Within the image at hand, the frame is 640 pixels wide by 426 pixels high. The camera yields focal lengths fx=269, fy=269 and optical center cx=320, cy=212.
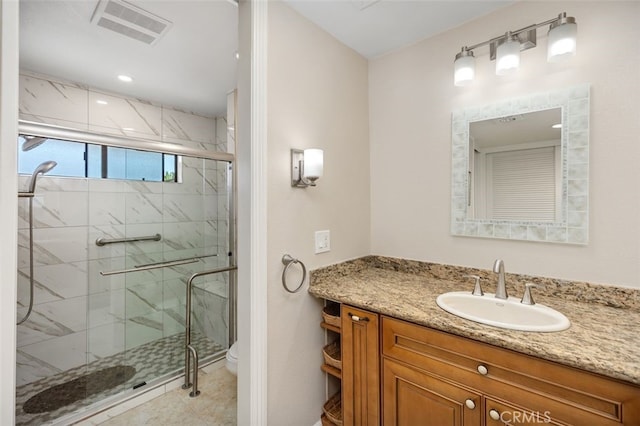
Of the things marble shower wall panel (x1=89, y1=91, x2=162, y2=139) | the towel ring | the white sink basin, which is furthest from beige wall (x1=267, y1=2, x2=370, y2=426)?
marble shower wall panel (x1=89, y1=91, x2=162, y2=139)

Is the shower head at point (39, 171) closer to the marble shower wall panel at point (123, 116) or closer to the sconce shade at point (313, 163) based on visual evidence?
the marble shower wall panel at point (123, 116)

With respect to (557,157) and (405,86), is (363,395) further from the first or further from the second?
(405,86)

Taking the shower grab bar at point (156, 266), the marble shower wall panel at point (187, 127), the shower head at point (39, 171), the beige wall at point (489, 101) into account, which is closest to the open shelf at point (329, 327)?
the beige wall at point (489, 101)

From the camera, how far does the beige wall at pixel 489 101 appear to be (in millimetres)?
1158

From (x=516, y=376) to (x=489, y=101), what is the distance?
1.33 meters

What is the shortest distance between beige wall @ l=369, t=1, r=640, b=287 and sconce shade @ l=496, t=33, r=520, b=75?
0.11 metres

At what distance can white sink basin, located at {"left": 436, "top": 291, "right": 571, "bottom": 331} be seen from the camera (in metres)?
1.07

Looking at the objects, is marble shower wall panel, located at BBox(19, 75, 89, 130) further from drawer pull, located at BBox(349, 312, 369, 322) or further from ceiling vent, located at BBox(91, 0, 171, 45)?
drawer pull, located at BBox(349, 312, 369, 322)

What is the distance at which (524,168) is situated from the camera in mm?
1391

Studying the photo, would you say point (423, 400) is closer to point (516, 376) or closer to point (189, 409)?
→ point (516, 376)

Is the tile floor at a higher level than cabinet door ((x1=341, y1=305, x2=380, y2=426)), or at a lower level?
lower

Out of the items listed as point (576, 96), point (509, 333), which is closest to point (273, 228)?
point (509, 333)

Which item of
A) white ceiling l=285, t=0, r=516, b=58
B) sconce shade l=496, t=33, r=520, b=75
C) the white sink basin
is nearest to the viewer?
the white sink basin

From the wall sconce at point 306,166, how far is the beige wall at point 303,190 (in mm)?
33
